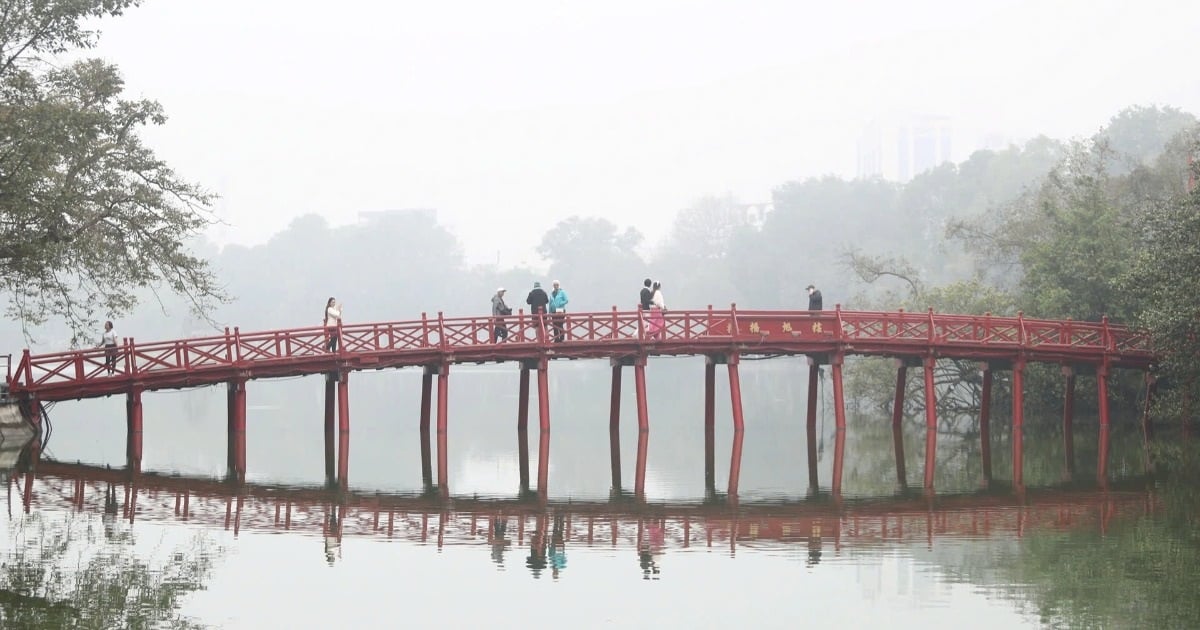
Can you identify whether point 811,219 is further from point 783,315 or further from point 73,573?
point 73,573

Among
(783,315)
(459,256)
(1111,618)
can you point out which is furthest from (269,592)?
(459,256)

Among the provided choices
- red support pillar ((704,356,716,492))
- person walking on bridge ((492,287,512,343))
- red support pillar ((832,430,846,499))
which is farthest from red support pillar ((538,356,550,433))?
red support pillar ((832,430,846,499))

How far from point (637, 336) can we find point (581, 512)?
1200 cm

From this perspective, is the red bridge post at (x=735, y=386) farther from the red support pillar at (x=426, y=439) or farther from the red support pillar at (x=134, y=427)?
the red support pillar at (x=134, y=427)

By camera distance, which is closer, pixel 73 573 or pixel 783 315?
pixel 73 573

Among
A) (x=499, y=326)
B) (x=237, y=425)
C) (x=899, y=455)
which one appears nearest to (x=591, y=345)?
(x=499, y=326)

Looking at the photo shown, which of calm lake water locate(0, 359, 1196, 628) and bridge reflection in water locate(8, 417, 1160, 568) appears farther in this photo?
bridge reflection in water locate(8, 417, 1160, 568)

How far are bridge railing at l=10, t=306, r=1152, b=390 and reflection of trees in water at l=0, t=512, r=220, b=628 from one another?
39.8 ft

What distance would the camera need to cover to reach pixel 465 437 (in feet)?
151

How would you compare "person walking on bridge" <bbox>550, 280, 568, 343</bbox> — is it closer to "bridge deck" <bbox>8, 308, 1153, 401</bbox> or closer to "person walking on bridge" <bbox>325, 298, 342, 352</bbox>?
"bridge deck" <bbox>8, 308, 1153, 401</bbox>

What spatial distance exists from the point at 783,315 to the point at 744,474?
6111mm

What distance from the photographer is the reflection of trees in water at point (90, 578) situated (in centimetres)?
1717

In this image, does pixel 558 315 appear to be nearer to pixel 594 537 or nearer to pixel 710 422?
pixel 710 422

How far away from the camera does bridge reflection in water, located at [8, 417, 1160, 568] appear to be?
2436 cm
